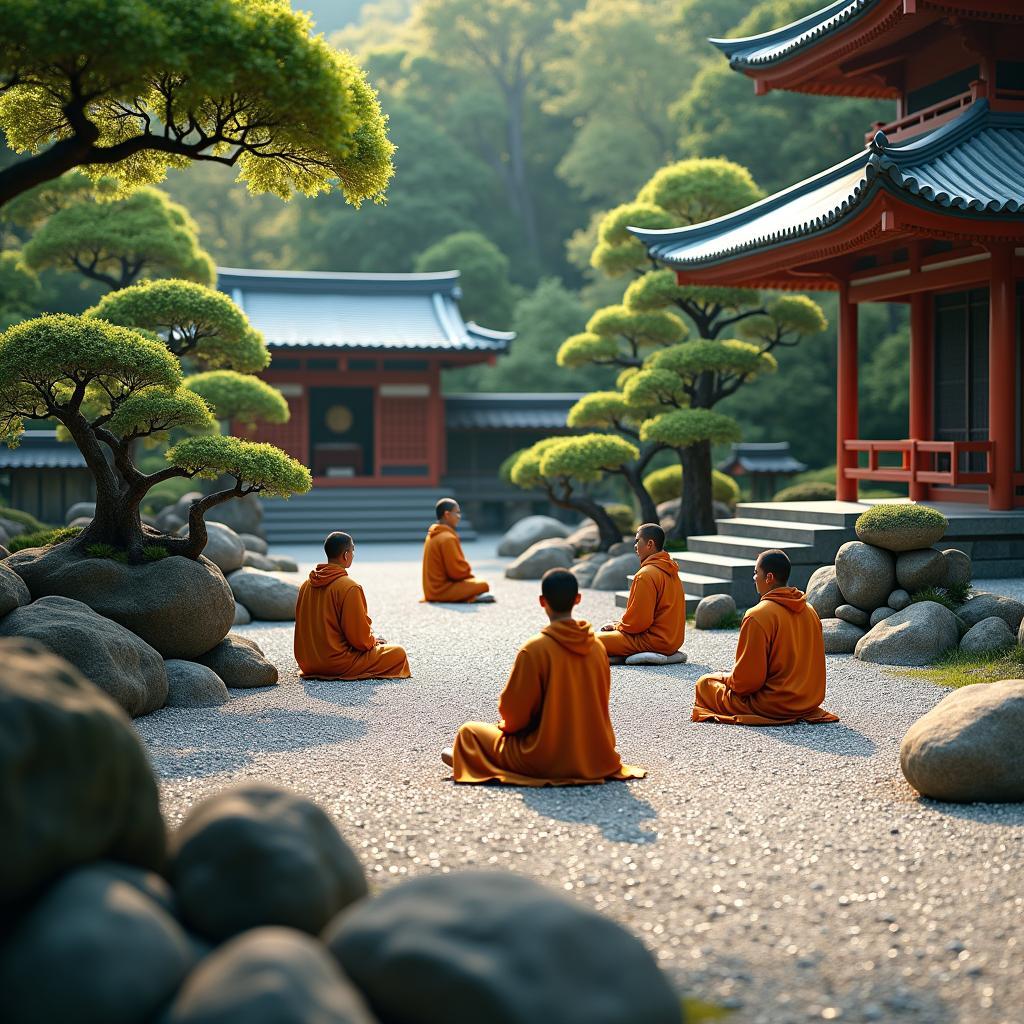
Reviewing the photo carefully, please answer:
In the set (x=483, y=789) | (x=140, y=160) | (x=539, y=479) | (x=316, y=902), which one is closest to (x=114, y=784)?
(x=316, y=902)

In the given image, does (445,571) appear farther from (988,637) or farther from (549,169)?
(549,169)

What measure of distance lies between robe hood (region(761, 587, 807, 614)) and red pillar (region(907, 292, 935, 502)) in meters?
7.96

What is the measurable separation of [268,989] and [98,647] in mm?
4759

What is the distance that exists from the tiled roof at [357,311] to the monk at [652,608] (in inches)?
684

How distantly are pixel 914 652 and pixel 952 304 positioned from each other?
6.37m

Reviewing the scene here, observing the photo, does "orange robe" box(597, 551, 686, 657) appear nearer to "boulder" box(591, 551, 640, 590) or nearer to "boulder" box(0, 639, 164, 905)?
"boulder" box(591, 551, 640, 590)

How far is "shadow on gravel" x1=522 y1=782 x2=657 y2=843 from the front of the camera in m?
5.31

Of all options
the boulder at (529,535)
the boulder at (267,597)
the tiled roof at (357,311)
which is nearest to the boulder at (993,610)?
the boulder at (267,597)

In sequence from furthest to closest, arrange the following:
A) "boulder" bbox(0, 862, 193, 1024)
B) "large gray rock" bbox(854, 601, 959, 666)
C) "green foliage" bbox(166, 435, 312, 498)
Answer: "large gray rock" bbox(854, 601, 959, 666) → "green foliage" bbox(166, 435, 312, 498) → "boulder" bbox(0, 862, 193, 1024)

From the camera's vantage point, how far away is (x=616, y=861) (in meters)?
4.89

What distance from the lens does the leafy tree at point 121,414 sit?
8148mm

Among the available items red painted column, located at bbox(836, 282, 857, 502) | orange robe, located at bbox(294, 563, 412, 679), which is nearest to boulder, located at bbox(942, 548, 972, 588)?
orange robe, located at bbox(294, 563, 412, 679)

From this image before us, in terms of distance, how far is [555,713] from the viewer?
6.00 m

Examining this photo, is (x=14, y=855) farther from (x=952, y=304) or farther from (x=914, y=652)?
(x=952, y=304)
